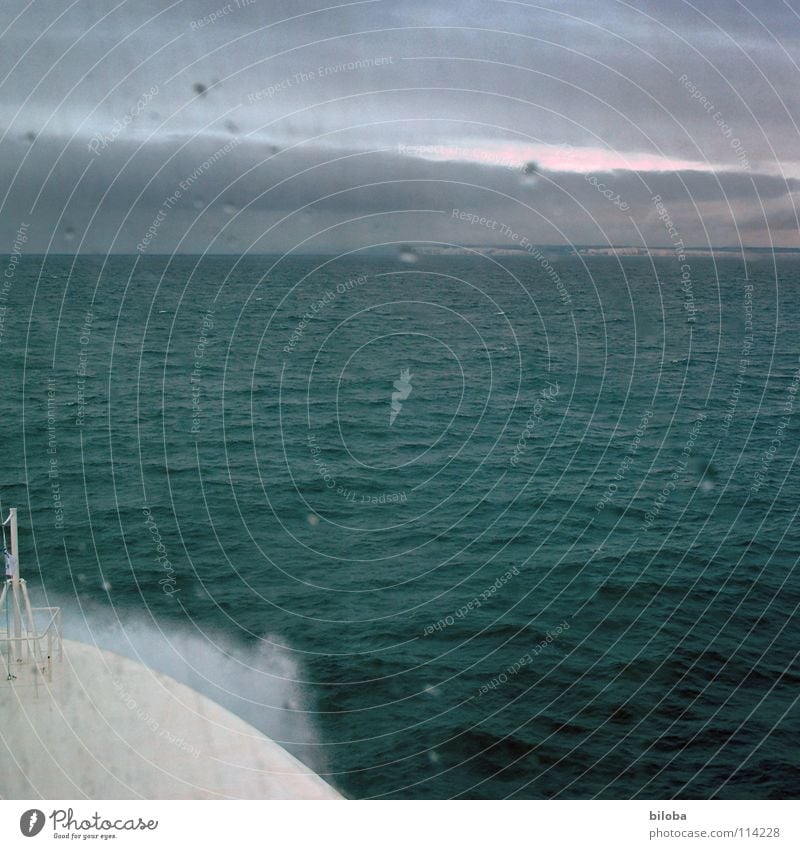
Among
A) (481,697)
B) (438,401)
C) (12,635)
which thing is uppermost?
(438,401)

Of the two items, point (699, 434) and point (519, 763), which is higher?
point (699, 434)

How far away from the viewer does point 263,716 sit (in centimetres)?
2934

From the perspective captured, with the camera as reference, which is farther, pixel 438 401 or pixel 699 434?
pixel 438 401

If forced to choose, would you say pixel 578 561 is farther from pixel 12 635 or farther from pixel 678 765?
pixel 12 635

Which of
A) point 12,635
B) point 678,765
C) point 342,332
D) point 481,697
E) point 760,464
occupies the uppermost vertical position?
point 342,332

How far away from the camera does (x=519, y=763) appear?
27.3m

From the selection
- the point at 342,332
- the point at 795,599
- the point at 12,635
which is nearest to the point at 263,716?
the point at 12,635

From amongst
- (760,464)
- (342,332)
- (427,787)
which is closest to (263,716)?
(427,787)

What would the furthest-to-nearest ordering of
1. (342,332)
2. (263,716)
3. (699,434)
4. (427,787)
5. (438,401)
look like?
1. (342,332)
2. (438,401)
3. (699,434)
4. (263,716)
5. (427,787)

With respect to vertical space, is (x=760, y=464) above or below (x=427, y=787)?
above

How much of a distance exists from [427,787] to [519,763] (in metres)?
3.06

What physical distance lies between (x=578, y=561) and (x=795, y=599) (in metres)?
9.07

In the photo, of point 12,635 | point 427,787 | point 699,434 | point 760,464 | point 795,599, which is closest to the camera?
point 12,635

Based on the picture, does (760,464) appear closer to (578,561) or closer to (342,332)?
(578,561)
